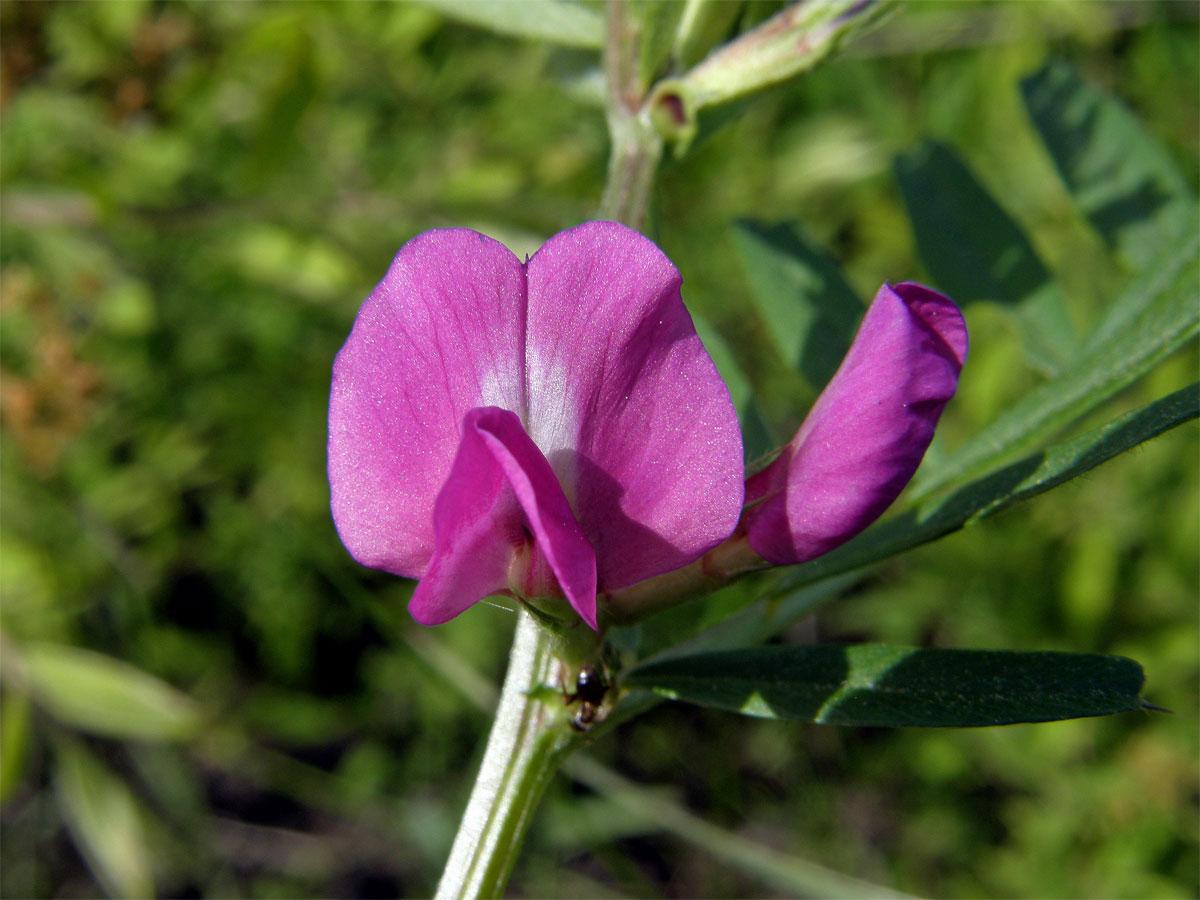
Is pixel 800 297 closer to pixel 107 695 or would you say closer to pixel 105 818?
pixel 107 695

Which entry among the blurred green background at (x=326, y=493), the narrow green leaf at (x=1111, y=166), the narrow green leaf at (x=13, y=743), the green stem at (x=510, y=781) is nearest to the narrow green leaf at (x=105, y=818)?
the blurred green background at (x=326, y=493)

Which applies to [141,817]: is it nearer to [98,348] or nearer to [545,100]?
[98,348]

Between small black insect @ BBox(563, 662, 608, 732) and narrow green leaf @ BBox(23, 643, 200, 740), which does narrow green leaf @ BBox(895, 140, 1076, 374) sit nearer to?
small black insect @ BBox(563, 662, 608, 732)

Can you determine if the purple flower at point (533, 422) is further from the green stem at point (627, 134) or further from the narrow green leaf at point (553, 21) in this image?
the narrow green leaf at point (553, 21)

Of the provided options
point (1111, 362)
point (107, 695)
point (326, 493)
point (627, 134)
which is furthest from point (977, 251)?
point (326, 493)

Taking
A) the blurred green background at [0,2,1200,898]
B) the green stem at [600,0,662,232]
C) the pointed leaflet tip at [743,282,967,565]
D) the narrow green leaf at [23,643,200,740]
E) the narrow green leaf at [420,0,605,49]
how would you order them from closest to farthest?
the pointed leaflet tip at [743,282,967,565] → the green stem at [600,0,662,232] → the narrow green leaf at [420,0,605,49] → the narrow green leaf at [23,643,200,740] → the blurred green background at [0,2,1200,898]

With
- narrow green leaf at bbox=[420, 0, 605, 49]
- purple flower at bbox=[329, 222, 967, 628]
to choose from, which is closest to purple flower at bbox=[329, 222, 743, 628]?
purple flower at bbox=[329, 222, 967, 628]
